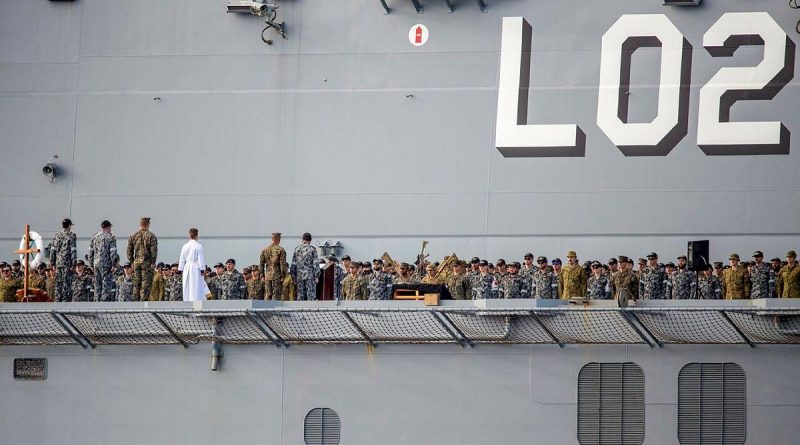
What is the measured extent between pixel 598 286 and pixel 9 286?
8613 millimetres

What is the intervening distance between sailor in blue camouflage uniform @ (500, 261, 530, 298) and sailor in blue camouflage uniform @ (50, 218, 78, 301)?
20.3ft

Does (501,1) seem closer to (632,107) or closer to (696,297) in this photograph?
(632,107)

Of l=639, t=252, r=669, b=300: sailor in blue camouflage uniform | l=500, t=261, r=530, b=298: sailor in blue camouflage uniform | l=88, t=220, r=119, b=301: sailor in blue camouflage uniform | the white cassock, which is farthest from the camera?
l=88, t=220, r=119, b=301: sailor in blue camouflage uniform

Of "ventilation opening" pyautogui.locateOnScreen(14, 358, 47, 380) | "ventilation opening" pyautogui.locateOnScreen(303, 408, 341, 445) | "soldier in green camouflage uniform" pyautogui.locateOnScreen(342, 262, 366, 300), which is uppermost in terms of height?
"soldier in green camouflage uniform" pyautogui.locateOnScreen(342, 262, 366, 300)

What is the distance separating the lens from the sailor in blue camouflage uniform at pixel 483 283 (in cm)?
2053

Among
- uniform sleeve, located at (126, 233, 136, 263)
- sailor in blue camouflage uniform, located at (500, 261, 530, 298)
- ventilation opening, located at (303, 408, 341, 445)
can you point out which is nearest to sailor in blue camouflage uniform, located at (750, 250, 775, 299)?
sailor in blue camouflage uniform, located at (500, 261, 530, 298)

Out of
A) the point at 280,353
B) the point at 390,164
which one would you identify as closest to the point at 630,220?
the point at 390,164

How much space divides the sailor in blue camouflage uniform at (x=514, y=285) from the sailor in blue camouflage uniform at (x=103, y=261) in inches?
220

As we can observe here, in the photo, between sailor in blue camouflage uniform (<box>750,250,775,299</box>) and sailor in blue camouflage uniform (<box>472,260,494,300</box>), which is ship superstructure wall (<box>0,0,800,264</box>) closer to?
sailor in blue camouflage uniform (<box>750,250,775,299</box>)

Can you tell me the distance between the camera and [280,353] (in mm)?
19891

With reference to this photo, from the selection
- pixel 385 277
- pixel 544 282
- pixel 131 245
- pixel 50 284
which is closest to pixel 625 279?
pixel 544 282

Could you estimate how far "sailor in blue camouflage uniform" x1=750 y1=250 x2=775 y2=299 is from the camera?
66.4 feet

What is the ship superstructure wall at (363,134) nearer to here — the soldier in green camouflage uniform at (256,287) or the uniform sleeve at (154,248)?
the soldier in green camouflage uniform at (256,287)

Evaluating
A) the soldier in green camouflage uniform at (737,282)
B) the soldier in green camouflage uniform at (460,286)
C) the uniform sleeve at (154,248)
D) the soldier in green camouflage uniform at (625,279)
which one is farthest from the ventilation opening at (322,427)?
the soldier in green camouflage uniform at (737,282)
